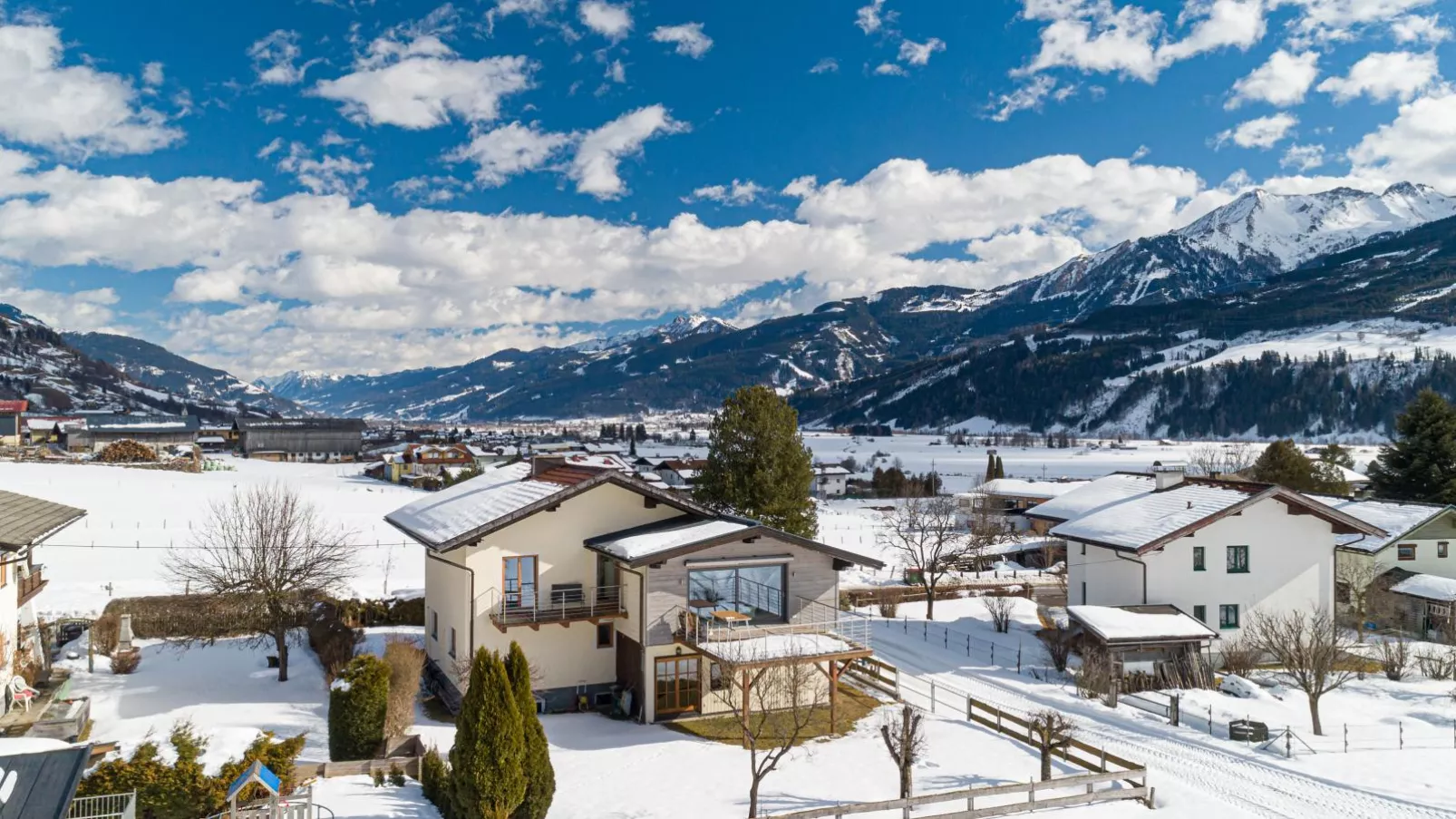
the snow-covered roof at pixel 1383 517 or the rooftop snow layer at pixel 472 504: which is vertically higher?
the rooftop snow layer at pixel 472 504

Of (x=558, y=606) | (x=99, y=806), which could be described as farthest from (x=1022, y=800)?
(x=99, y=806)

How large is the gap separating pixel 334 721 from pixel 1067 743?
54.0 feet

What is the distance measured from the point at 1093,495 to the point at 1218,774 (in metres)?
27.3

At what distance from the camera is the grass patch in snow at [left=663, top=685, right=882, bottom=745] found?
2302 centimetres

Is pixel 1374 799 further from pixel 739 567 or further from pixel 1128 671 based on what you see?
pixel 739 567

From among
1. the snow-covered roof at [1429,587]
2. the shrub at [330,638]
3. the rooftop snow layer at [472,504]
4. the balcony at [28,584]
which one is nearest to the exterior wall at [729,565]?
the rooftop snow layer at [472,504]

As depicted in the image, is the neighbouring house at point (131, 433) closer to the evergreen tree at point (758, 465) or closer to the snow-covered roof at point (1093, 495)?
the evergreen tree at point (758, 465)

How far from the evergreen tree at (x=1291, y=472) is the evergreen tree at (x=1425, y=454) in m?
5.23

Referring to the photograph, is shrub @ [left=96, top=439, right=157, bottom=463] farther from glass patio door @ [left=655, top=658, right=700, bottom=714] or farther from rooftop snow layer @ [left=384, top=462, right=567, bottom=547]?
glass patio door @ [left=655, top=658, right=700, bottom=714]

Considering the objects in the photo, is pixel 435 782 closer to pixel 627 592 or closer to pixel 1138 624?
pixel 627 592

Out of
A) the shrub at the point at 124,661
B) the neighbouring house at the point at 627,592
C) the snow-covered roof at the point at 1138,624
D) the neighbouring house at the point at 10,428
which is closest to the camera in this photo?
the neighbouring house at the point at 627,592

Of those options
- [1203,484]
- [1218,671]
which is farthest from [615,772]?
[1203,484]

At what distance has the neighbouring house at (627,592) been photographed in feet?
79.3

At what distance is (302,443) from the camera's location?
145250 millimetres
